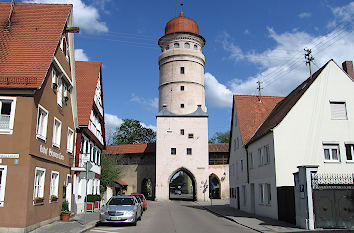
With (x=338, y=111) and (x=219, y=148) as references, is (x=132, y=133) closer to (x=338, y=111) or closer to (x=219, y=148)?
(x=219, y=148)

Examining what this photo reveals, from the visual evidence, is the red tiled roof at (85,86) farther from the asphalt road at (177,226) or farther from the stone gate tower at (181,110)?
the stone gate tower at (181,110)

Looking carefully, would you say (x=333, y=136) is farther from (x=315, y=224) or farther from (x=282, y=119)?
(x=315, y=224)

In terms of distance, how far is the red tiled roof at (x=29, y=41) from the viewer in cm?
1395

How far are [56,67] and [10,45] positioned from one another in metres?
2.28

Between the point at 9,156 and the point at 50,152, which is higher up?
the point at 50,152

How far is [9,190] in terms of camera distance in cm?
1322

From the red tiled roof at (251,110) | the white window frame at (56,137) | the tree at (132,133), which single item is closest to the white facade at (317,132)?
the red tiled roof at (251,110)

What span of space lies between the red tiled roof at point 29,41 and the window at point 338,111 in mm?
14921

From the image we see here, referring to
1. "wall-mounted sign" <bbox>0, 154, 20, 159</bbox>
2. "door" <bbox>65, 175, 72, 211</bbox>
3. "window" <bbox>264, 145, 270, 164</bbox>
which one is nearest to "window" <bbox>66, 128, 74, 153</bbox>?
"door" <bbox>65, 175, 72, 211</bbox>

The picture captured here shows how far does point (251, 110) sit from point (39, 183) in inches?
739

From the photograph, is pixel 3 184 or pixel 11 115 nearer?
pixel 3 184

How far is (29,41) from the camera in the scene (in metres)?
15.7

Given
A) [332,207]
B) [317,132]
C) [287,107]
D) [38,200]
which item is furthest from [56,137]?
[317,132]

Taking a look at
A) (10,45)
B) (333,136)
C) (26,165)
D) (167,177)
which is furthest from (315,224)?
(167,177)
